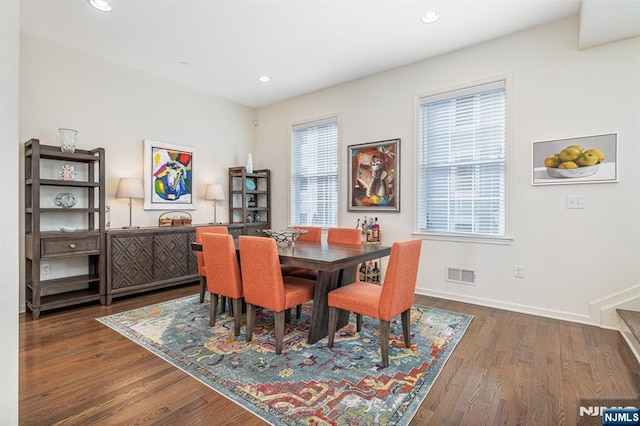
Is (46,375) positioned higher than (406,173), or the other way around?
(406,173)

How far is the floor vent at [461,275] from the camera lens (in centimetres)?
374

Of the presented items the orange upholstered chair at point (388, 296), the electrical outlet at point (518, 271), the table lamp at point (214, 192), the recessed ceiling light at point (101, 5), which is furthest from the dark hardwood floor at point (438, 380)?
the recessed ceiling light at point (101, 5)

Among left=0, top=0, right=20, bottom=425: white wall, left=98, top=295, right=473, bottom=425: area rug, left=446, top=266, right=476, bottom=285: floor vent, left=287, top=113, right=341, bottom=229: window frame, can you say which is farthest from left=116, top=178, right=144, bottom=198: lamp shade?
left=446, top=266, right=476, bottom=285: floor vent

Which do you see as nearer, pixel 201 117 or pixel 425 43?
pixel 425 43

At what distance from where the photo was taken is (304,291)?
105 inches

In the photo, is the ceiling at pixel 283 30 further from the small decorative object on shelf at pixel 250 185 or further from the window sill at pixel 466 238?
the window sill at pixel 466 238

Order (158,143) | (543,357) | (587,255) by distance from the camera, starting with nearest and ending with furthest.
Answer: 1. (543,357)
2. (587,255)
3. (158,143)

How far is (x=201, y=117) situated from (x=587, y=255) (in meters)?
5.31

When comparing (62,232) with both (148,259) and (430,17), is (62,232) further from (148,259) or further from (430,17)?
(430,17)

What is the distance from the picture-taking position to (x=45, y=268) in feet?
11.8

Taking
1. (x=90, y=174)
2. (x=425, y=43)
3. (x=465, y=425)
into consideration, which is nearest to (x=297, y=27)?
(x=425, y=43)

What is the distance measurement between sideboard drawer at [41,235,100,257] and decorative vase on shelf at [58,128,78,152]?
987 mm

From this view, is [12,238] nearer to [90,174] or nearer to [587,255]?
[90,174]

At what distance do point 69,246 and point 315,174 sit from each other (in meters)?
3.34
